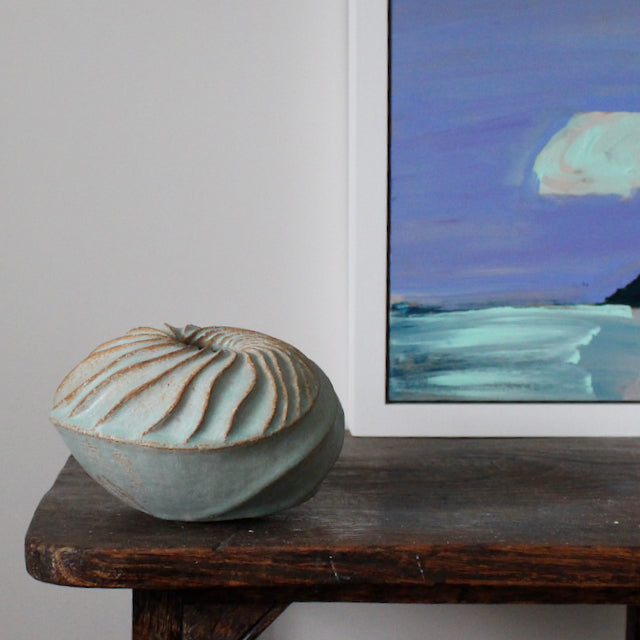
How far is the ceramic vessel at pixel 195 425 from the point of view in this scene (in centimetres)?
46

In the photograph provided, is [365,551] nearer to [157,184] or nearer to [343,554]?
[343,554]

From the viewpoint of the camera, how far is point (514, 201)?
729mm

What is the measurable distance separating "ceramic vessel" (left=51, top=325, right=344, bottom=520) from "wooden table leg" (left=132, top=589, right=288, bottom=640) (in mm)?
52

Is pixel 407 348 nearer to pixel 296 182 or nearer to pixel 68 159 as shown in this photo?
pixel 296 182

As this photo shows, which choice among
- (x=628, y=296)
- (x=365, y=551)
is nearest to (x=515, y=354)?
(x=628, y=296)

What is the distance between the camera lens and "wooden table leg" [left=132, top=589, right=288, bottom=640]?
50 cm

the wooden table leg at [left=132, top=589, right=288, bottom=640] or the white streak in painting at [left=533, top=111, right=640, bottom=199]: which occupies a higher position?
the white streak in painting at [left=533, top=111, right=640, bottom=199]

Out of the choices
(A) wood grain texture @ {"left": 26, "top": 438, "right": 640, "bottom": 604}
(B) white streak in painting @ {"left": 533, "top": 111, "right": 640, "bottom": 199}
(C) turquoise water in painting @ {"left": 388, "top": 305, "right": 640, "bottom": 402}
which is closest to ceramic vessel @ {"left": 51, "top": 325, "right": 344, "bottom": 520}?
(A) wood grain texture @ {"left": 26, "top": 438, "right": 640, "bottom": 604}

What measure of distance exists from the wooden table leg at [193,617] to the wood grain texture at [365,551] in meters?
0.01

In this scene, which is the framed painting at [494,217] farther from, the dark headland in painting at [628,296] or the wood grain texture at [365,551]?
the wood grain texture at [365,551]

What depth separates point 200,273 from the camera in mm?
770

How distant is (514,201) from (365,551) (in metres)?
0.38

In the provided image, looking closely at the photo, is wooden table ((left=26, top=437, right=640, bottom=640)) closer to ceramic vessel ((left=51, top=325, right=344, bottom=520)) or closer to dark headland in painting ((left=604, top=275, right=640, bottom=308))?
ceramic vessel ((left=51, top=325, right=344, bottom=520))

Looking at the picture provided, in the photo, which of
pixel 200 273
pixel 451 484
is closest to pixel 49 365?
pixel 200 273
